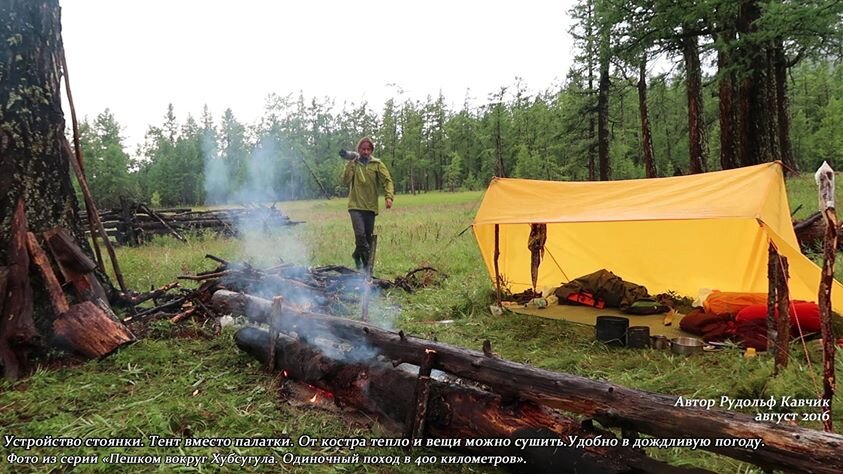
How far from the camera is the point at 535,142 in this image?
55.0m

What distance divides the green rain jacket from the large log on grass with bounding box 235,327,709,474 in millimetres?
3628

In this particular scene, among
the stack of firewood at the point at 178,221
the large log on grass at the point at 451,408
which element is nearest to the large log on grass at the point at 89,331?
the large log on grass at the point at 451,408

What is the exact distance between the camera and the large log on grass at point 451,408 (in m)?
2.10

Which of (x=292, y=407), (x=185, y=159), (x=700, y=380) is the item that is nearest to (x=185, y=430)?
(x=292, y=407)

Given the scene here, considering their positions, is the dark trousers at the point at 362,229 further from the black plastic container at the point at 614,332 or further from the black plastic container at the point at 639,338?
the black plastic container at the point at 639,338

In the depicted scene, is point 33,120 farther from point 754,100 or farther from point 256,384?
point 754,100

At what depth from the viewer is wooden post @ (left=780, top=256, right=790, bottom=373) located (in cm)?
360

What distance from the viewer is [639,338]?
4770 millimetres

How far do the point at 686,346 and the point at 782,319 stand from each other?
0.98m

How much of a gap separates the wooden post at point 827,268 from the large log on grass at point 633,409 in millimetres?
842

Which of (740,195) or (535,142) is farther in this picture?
(535,142)

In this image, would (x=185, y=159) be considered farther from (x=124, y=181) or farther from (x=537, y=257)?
(x=537, y=257)

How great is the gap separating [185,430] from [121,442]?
33cm

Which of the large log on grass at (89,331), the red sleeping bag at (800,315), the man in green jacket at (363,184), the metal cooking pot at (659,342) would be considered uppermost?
the man in green jacket at (363,184)
